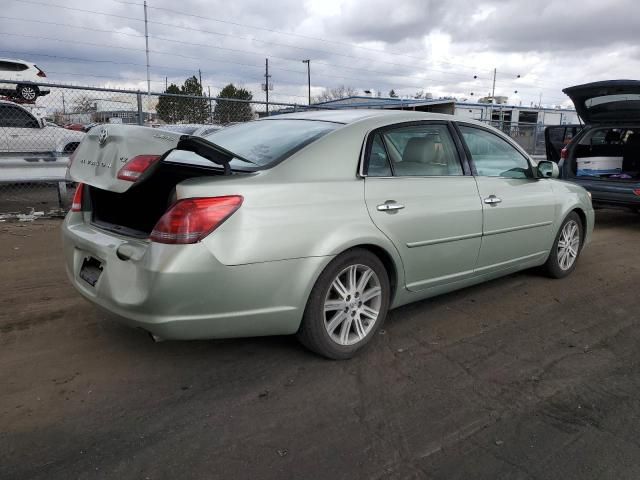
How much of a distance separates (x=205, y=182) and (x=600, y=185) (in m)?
7.12

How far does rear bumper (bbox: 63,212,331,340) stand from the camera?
108 inches

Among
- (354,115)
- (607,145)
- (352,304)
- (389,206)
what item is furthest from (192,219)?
(607,145)

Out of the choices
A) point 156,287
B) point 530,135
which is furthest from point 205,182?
point 530,135

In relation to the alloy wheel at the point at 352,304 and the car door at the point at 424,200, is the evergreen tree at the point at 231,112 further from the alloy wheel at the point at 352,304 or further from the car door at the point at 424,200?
the alloy wheel at the point at 352,304

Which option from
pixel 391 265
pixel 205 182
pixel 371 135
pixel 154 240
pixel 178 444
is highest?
pixel 371 135

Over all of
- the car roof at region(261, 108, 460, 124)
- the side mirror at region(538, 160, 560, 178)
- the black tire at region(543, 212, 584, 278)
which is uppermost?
the car roof at region(261, 108, 460, 124)

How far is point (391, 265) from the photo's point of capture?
141 inches

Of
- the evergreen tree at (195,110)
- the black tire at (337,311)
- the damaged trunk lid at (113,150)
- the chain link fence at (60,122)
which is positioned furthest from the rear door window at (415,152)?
the evergreen tree at (195,110)

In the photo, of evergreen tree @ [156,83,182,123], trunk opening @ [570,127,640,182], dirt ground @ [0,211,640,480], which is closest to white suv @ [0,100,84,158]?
evergreen tree @ [156,83,182,123]

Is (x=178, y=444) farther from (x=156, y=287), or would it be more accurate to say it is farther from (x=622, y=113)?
(x=622, y=113)

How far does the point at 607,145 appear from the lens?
905 centimetres

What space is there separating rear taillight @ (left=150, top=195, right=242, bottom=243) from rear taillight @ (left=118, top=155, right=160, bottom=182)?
270 millimetres

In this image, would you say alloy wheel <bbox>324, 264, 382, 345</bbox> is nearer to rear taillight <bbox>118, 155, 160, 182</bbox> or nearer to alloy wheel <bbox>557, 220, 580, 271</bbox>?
rear taillight <bbox>118, 155, 160, 182</bbox>

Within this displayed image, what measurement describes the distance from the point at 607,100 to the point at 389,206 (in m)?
5.66
